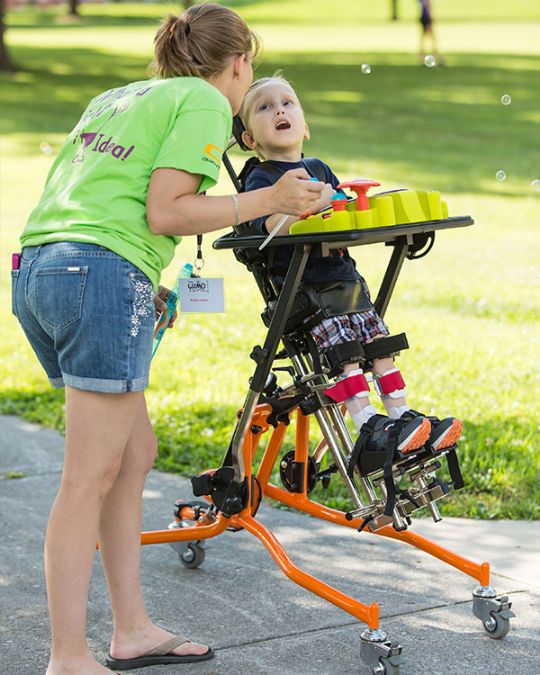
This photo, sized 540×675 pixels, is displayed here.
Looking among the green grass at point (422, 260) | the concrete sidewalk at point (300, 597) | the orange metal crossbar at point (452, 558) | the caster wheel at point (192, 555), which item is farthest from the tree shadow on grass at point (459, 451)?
the orange metal crossbar at point (452, 558)

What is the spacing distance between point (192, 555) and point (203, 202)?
1.58 m

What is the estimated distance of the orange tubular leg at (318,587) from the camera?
3365mm

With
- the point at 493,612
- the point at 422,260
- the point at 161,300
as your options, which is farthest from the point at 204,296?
the point at 422,260

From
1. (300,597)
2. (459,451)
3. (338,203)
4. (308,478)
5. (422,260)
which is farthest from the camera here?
(422,260)

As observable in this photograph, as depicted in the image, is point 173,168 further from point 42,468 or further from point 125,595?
point 42,468

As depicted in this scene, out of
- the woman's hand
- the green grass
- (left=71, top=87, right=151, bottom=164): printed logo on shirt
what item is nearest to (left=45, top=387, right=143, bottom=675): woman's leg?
the woman's hand

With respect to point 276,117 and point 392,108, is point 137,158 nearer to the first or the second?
point 276,117

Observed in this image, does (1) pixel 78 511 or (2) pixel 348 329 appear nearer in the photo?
(1) pixel 78 511

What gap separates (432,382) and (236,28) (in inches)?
138

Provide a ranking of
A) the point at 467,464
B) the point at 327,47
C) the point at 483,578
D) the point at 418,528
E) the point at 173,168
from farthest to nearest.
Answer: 1. the point at 327,47
2. the point at 467,464
3. the point at 418,528
4. the point at 483,578
5. the point at 173,168

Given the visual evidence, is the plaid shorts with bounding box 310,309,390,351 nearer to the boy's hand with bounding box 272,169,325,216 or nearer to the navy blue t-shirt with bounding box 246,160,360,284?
the navy blue t-shirt with bounding box 246,160,360,284

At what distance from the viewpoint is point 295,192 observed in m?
3.17

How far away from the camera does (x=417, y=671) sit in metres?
3.40

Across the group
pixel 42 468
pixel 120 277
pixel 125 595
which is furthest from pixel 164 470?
pixel 120 277
